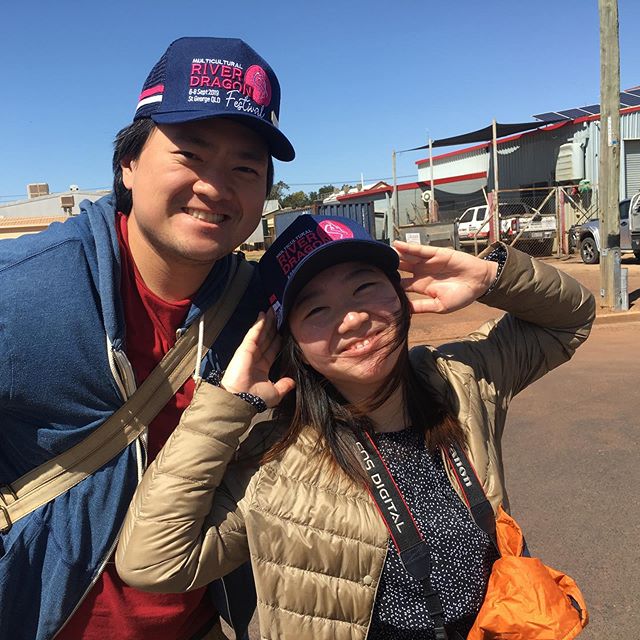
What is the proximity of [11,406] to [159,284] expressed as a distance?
0.51 meters

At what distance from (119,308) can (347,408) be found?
0.69m

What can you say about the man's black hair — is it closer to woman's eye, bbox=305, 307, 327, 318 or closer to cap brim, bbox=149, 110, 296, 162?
cap brim, bbox=149, 110, 296, 162

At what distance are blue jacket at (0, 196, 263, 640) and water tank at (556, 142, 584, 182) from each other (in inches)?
942

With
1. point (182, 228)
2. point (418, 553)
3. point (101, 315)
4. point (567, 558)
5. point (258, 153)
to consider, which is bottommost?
point (567, 558)

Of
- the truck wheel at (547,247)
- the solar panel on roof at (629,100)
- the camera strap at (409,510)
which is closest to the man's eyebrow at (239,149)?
the camera strap at (409,510)

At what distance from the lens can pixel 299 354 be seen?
5.79ft

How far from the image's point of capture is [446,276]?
6.66 ft

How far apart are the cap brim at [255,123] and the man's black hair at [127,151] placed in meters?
0.06

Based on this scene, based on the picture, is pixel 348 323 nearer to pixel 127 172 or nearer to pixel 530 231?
pixel 127 172

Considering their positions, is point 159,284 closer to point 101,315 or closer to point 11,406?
point 101,315

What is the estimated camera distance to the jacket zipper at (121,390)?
156 centimetres

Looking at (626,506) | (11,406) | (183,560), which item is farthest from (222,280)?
(626,506)

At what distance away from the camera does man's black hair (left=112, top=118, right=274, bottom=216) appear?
172 cm

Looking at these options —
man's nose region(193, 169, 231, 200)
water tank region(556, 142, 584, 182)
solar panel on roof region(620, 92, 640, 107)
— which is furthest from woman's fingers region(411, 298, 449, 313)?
solar panel on roof region(620, 92, 640, 107)
